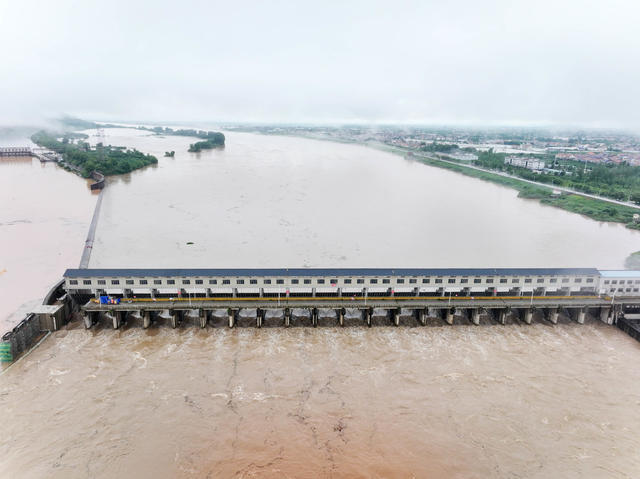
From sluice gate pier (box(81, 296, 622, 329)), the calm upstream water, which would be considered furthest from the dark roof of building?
the calm upstream water

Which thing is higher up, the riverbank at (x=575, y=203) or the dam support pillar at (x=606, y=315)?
the riverbank at (x=575, y=203)

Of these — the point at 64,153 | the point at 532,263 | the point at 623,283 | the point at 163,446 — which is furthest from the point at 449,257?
the point at 64,153

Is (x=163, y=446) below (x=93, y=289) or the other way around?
below

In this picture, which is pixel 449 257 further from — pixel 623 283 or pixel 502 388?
pixel 502 388

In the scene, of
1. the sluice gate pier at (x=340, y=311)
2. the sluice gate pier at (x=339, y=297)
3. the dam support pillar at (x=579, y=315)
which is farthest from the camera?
the dam support pillar at (x=579, y=315)

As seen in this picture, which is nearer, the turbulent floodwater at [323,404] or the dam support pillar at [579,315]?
the turbulent floodwater at [323,404]

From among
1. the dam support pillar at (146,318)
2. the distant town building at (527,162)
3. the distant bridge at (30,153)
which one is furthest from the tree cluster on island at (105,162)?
the distant town building at (527,162)

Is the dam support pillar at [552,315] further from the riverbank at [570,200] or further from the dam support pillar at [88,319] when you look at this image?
the riverbank at [570,200]

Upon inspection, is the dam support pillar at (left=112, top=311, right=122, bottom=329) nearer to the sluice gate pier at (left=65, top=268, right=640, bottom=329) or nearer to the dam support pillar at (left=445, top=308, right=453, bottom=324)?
the sluice gate pier at (left=65, top=268, right=640, bottom=329)

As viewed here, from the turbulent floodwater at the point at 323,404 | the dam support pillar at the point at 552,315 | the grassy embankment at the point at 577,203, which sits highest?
the grassy embankment at the point at 577,203
